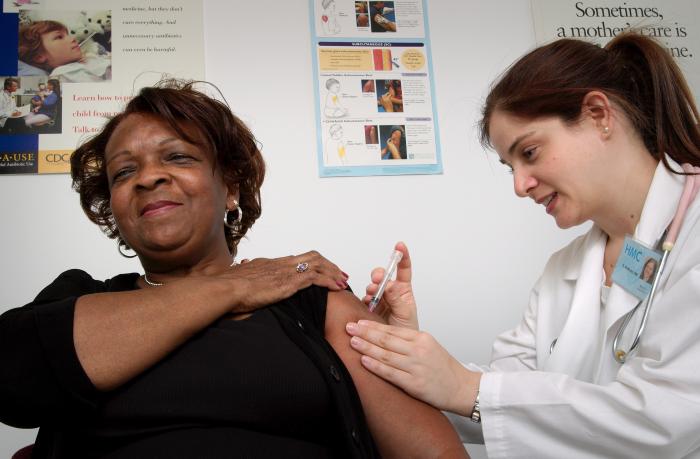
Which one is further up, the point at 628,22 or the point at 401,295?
the point at 628,22

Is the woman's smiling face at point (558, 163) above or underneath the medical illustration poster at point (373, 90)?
underneath

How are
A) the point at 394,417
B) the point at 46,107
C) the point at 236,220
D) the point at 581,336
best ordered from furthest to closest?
the point at 46,107, the point at 236,220, the point at 581,336, the point at 394,417

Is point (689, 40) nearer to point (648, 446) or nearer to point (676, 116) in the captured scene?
point (676, 116)

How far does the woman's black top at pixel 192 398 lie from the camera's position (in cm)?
84

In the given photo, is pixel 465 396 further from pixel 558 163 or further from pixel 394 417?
pixel 558 163

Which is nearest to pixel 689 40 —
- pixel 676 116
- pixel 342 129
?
pixel 676 116

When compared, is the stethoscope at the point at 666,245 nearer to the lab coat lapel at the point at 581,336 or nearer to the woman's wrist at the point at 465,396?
the lab coat lapel at the point at 581,336

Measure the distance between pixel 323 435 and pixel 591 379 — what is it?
67 centimetres

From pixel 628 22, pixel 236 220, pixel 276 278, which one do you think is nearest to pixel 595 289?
pixel 276 278

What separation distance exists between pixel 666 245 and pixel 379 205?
3.37 feet

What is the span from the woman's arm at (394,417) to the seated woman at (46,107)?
137 centimetres

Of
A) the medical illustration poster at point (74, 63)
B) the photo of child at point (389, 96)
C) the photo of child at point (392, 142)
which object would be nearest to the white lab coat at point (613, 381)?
the photo of child at point (392, 142)

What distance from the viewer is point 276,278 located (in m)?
1.11

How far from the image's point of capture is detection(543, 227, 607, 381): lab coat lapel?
4.19 ft
